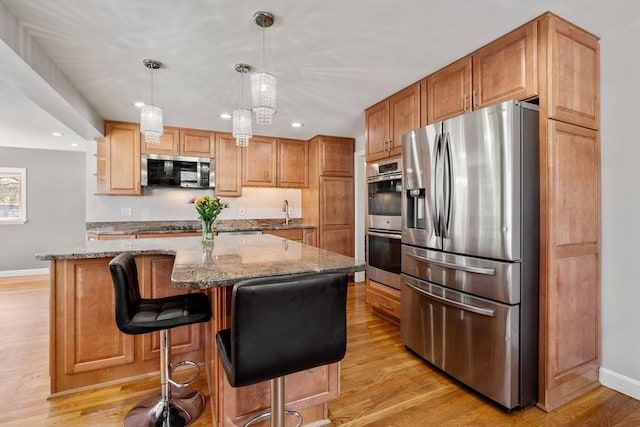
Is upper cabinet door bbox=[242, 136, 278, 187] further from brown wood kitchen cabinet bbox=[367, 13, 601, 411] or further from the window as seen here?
the window

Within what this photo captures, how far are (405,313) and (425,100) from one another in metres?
1.80

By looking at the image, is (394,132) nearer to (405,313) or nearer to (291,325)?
(405,313)

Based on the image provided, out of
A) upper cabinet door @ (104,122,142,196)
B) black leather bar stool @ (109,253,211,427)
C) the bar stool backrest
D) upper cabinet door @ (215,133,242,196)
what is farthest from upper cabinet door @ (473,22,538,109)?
upper cabinet door @ (104,122,142,196)

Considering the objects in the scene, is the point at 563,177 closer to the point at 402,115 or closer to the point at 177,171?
the point at 402,115

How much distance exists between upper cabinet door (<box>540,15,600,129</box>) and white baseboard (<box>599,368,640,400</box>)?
5.30ft

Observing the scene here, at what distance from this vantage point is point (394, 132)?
3.00 meters

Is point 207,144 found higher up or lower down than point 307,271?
higher up

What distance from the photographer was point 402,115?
2893 mm

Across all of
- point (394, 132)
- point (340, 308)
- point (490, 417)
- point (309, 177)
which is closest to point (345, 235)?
point (309, 177)

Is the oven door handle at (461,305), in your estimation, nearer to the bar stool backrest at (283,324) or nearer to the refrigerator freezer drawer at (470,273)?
the refrigerator freezer drawer at (470,273)

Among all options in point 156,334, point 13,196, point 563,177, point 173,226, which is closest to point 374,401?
point 156,334

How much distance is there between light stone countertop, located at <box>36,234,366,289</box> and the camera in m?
1.27

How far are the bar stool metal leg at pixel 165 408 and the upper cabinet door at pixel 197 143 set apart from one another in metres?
3.20

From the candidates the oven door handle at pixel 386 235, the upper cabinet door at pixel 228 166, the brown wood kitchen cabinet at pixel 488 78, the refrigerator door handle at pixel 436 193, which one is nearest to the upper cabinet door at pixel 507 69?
the brown wood kitchen cabinet at pixel 488 78
